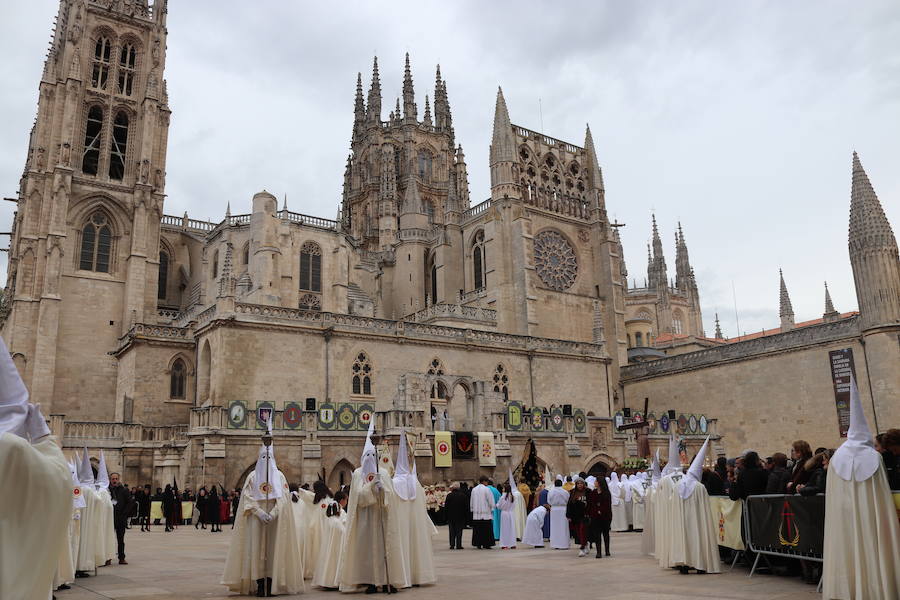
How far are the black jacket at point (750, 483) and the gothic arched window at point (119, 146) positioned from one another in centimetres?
3778

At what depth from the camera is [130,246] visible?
37656 mm

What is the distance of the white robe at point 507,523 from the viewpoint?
51.1 ft

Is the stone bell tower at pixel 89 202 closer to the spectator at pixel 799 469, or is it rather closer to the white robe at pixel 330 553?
the white robe at pixel 330 553

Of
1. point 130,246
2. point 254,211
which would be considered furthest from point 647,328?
point 130,246

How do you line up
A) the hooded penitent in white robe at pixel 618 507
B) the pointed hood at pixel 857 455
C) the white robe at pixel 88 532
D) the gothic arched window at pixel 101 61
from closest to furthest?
the pointed hood at pixel 857 455, the white robe at pixel 88 532, the hooded penitent in white robe at pixel 618 507, the gothic arched window at pixel 101 61

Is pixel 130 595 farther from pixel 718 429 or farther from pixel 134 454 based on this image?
pixel 718 429

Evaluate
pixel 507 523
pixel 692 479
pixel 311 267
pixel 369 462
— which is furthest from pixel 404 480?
pixel 311 267

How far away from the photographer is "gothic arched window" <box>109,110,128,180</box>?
39.9 m

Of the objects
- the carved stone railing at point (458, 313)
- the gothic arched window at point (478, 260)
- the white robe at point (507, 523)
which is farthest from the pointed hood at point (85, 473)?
the gothic arched window at point (478, 260)

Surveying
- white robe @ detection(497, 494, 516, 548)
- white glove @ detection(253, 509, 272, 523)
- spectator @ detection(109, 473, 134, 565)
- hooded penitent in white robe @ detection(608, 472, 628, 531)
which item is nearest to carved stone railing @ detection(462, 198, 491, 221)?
hooded penitent in white robe @ detection(608, 472, 628, 531)

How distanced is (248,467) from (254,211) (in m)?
17.9

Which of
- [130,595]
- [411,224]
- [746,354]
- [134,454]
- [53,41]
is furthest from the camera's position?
[411,224]

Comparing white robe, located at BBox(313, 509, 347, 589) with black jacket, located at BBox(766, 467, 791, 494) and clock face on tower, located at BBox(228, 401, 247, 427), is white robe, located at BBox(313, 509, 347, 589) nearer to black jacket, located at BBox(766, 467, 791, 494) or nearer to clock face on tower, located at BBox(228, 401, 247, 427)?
black jacket, located at BBox(766, 467, 791, 494)

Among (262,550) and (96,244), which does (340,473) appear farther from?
(96,244)
